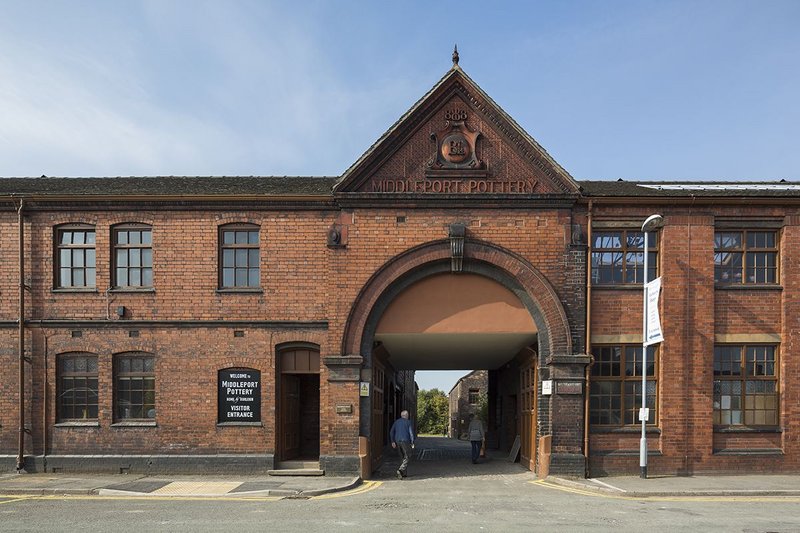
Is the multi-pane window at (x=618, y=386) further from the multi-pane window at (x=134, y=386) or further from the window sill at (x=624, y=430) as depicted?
the multi-pane window at (x=134, y=386)

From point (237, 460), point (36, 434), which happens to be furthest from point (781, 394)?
point (36, 434)

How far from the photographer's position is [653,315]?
15.6 meters

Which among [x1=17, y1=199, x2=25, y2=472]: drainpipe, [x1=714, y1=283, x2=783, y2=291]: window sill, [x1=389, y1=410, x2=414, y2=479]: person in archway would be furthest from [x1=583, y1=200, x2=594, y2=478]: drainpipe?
[x1=17, y1=199, x2=25, y2=472]: drainpipe

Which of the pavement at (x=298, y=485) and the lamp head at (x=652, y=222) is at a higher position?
the lamp head at (x=652, y=222)

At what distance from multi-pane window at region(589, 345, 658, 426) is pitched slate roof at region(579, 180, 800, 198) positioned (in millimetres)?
3892

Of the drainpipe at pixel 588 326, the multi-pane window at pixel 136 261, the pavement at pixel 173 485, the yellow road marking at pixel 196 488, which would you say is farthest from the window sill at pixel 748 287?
the multi-pane window at pixel 136 261

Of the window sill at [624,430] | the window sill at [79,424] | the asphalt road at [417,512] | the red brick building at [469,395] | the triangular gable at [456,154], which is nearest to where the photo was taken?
the asphalt road at [417,512]

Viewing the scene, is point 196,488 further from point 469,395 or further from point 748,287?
point 469,395

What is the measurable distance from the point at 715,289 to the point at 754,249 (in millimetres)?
1481

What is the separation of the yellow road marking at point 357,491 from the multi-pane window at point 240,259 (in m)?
5.53

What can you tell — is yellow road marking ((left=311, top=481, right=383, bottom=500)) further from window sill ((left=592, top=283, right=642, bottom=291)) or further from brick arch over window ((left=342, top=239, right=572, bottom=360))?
window sill ((left=592, top=283, right=642, bottom=291))

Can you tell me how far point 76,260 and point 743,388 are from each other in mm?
16891

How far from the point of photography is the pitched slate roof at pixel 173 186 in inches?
683

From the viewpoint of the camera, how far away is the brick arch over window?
1666cm
